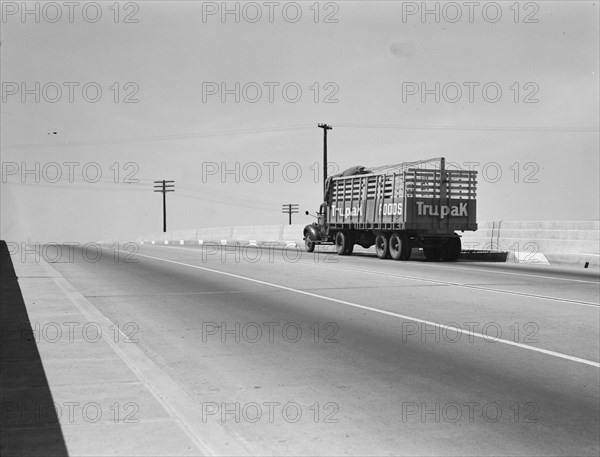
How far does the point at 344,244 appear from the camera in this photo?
31.3m

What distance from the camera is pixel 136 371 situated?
6668 mm

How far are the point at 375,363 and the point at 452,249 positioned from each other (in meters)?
20.1

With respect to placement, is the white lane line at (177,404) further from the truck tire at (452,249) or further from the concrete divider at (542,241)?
the truck tire at (452,249)

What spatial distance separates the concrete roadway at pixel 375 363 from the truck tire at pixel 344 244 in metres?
15.1

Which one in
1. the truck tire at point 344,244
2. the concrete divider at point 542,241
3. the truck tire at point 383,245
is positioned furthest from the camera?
the truck tire at point 344,244

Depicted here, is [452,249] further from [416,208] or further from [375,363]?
[375,363]

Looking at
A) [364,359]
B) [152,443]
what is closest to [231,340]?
[364,359]

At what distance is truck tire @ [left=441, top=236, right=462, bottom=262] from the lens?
27.3 metres

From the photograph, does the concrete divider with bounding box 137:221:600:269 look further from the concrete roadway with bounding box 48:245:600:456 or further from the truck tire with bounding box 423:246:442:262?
the concrete roadway with bounding box 48:245:600:456

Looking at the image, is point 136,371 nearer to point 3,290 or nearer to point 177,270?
point 3,290

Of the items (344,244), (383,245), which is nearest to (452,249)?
(383,245)

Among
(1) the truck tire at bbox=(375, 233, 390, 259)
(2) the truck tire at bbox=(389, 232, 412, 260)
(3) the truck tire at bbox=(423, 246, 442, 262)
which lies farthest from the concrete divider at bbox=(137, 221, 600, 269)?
(2) the truck tire at bbox=(389, 232, 412, 260)

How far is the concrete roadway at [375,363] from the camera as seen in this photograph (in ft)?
17.6

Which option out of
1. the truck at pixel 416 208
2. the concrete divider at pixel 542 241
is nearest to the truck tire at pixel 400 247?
the truck at pixel 416 208
